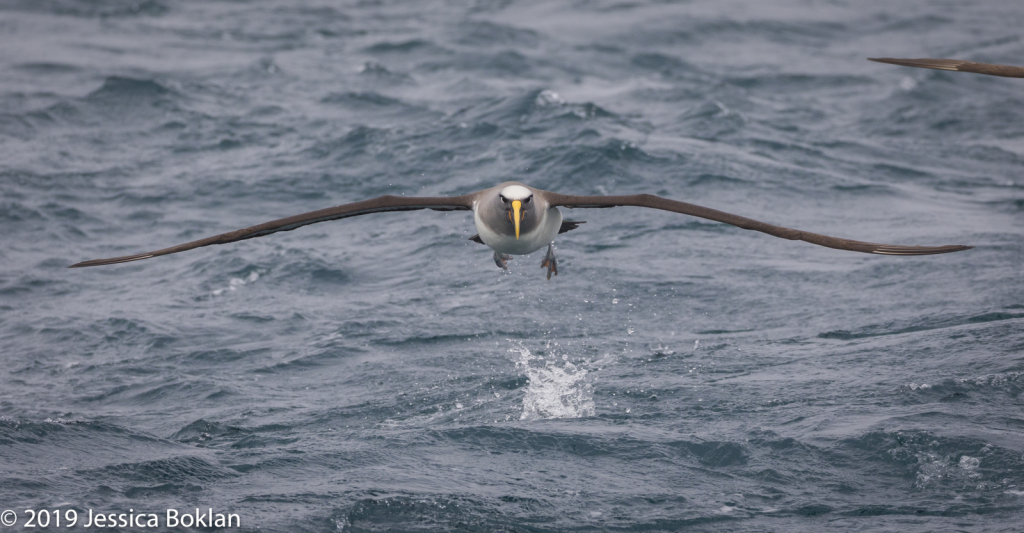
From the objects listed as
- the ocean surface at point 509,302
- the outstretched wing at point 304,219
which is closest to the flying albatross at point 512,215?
the outstretched wing at point 304,219

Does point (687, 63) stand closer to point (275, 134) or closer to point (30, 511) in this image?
point (275, 134)

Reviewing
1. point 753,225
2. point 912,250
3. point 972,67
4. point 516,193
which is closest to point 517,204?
point 516,193

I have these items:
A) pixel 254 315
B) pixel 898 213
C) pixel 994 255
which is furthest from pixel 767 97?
pixel 254 315

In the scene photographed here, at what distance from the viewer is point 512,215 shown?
1186cm

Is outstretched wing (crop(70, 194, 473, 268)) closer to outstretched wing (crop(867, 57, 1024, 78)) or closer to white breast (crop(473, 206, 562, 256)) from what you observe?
white breast (crop(473, 206, 562, 256))

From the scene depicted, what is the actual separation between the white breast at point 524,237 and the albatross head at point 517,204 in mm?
253

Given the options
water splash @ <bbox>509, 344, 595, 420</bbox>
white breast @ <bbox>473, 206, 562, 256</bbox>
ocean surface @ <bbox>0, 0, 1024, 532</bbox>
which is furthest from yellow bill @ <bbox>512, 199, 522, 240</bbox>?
water splash @ <bbox>509, 344, 595, 420</bbox>

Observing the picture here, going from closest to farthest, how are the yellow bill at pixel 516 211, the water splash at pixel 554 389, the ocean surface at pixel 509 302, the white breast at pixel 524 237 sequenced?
the yellow bill at pixel 516 211
the white breast at pixel 524 237
the ocean surface at pixel 509 302
the water splash at pixel 554 389

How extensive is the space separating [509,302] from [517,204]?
270 inches

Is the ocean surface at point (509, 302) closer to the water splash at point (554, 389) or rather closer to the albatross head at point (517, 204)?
the water splash at point (554, 389)

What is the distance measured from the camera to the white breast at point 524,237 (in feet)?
41.2

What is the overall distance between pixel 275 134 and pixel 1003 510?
68.7 ft

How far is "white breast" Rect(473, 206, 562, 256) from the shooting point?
12570 mm

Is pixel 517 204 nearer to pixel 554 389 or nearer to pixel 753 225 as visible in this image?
pixel 753 225
